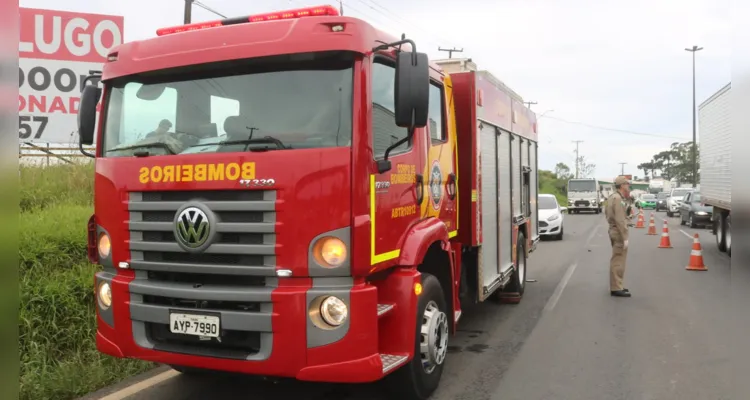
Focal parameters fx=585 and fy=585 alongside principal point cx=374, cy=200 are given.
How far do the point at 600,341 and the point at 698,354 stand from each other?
0.91 m

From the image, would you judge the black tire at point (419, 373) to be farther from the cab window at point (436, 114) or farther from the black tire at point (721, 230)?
the black tire at point (721, 230)

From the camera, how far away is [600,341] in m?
6.14

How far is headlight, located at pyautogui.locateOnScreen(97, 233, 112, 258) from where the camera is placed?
402 centimetres

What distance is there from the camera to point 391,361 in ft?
12.4

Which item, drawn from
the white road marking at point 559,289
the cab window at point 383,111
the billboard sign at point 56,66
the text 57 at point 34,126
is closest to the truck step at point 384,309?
the cab window at point 383,111

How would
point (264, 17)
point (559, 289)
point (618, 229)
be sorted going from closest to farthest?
point (264, 17) → point (618, 229) → point (559, 289)

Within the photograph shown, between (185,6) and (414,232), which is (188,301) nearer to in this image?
(414,232)

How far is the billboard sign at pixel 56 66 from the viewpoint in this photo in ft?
35.4

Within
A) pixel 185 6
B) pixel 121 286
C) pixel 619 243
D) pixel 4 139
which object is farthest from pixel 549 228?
pixel 4 139

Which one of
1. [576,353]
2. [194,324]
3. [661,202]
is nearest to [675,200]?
[661,202]

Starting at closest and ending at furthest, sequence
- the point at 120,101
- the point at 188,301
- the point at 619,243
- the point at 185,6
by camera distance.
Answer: the point at 188,301
the point at 120,101
the point at 619,243
the point at 185,6

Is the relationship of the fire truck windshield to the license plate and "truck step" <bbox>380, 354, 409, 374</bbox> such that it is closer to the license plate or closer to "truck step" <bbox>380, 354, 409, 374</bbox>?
the license plate

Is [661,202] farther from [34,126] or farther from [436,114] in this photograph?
[436,114]

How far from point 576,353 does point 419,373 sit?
2.22 metres
